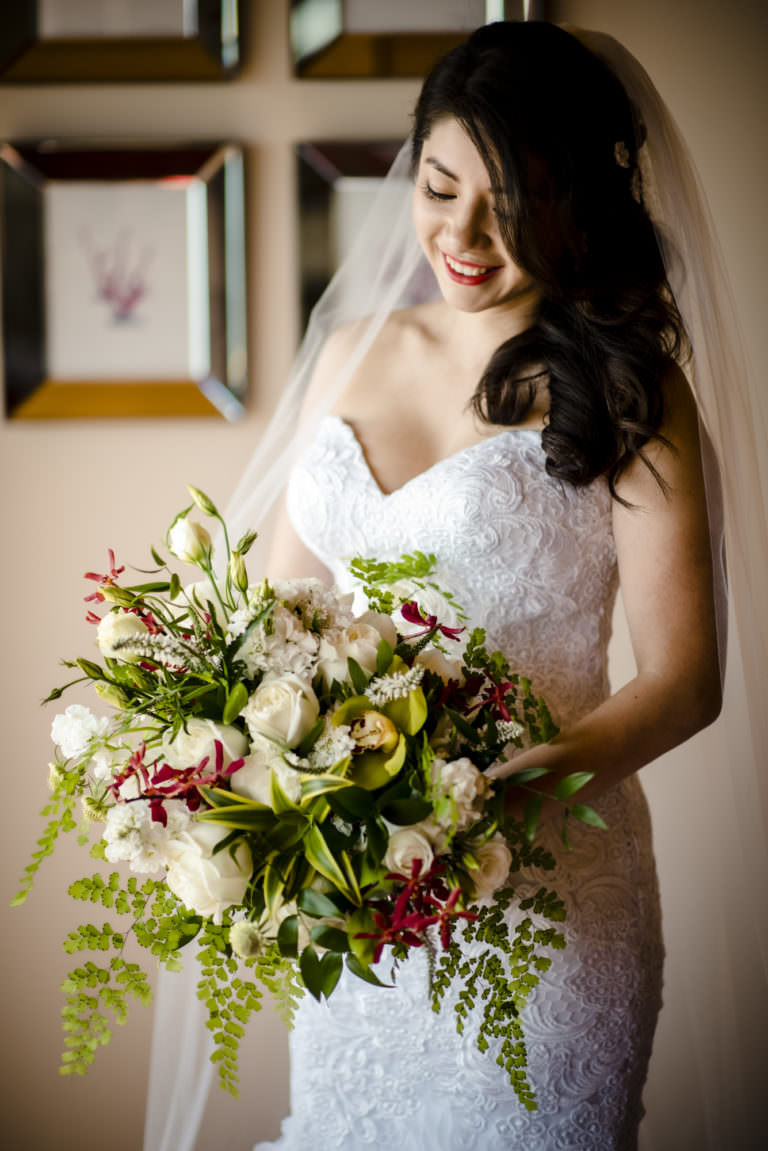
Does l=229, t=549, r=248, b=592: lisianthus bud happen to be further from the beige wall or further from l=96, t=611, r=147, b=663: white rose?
the beige wall

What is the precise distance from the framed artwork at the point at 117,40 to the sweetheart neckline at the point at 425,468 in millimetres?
1040

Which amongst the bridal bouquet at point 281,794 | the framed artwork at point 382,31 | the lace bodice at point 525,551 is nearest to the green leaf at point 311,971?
the bridal bouquet at point 281,794

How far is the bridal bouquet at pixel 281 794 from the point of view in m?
0.88

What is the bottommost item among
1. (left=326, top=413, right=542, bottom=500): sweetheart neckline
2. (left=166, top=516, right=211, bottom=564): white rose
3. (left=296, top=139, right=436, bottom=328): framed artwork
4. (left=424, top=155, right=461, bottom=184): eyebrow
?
(left=166, top=516, right=211, bottom=564): white rose

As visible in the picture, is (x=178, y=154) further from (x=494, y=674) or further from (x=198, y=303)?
(x=494, y=674)

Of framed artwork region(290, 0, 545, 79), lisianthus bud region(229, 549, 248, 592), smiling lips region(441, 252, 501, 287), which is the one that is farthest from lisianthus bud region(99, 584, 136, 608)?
framed artwork region(290, 0, 545, 79)

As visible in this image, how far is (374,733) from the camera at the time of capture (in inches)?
35.3

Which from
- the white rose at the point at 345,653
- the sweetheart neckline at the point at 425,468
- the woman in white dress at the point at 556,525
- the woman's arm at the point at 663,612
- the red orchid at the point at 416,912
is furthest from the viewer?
the sweetheart neckline at the point at 425,468

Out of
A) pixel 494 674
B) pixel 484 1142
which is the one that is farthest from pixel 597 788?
pixel 484 1142

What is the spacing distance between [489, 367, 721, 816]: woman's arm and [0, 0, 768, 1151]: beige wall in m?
0.77

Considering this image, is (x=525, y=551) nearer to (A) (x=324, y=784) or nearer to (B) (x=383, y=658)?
(B) (x=383, y=658)

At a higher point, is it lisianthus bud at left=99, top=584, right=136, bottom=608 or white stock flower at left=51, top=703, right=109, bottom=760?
lisianthus bud at left=99, top=584, right=136, bottom=608

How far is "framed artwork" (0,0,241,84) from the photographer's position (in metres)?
2.06

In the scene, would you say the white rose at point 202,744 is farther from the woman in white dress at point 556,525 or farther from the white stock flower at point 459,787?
the woman in white dress at point 556,525
